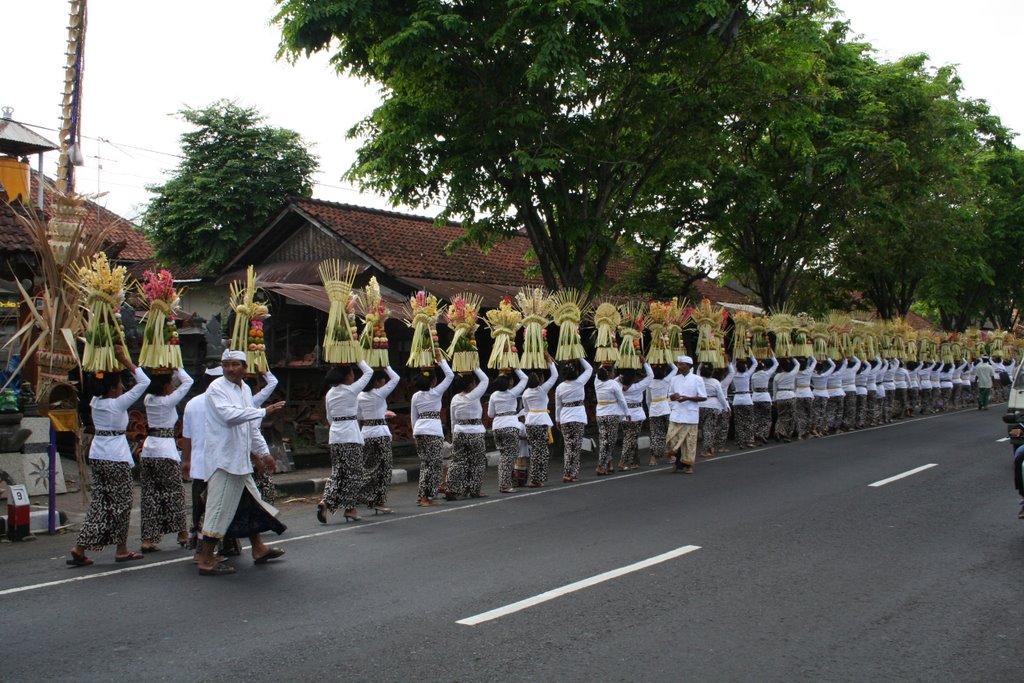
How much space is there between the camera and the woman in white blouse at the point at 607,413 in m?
13.5

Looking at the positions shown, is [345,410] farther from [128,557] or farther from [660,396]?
[660,396]

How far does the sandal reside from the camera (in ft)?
25.6

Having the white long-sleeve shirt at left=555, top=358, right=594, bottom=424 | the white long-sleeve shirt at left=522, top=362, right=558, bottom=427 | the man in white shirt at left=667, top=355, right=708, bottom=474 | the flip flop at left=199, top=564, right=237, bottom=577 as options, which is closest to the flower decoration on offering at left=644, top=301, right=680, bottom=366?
the man in white shirt at left=667, top=355, right=708, bottom=474

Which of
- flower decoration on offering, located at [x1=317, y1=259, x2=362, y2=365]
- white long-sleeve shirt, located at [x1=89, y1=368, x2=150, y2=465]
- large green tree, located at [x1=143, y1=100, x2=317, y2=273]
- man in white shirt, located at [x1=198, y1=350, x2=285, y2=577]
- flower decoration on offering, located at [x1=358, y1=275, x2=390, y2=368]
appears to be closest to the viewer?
man in white shirt, located at [x1=198, y1=350, x2=285, y2=577]

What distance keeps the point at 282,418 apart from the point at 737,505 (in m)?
8.41

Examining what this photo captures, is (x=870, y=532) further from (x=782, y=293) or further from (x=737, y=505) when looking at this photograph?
(x=782, y=293)

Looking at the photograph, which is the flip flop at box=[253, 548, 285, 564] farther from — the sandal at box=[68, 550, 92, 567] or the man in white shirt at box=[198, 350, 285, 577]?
the sandal at box=[68, 550, 92, 567]

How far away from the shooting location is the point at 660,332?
1524cm

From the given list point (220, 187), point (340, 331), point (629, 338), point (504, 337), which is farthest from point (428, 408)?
point (220, 187)

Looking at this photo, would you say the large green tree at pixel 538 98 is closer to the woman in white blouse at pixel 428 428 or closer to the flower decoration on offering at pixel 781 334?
the flower decoration on offering at pixel 781 334

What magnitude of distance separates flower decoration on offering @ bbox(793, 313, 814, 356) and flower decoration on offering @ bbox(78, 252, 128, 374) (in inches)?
564

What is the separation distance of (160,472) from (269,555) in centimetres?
144

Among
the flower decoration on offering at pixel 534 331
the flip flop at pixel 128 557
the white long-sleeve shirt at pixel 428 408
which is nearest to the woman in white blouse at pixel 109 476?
the flip flop at pixel 128 557

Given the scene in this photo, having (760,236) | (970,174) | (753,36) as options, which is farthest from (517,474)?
(970,174)
